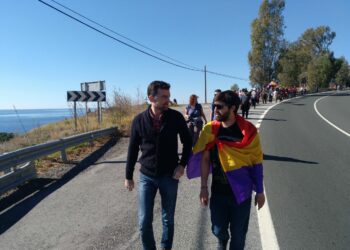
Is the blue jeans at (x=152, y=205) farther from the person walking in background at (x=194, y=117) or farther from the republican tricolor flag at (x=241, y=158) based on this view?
the person walking in background at (x=194, y=117)

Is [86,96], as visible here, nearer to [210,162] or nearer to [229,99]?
[210,162]

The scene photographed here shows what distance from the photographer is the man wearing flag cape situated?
3.55 meters

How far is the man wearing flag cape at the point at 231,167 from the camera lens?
3.55 metres

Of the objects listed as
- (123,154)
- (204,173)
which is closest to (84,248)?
(204,173)

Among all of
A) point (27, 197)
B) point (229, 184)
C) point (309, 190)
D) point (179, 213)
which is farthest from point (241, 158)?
point (27, 197)

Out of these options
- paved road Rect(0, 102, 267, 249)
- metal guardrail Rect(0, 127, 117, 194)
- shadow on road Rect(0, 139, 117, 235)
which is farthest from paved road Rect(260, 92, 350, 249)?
metal guardrail Rect(0, 127, 117, 194)

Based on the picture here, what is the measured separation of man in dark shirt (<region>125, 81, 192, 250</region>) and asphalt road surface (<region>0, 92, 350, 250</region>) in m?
0.59

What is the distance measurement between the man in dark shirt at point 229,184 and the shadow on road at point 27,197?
10.8 feet

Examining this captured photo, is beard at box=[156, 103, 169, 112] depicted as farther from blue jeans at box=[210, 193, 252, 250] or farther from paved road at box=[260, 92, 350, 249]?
paved road at box=[260, 92, 350, 249]

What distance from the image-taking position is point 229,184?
356cm

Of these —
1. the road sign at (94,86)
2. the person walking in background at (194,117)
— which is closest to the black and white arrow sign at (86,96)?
the road sign at (94,86)

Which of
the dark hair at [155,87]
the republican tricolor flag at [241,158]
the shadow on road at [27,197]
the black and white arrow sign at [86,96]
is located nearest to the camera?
the republican tricolor flag at [241,158]

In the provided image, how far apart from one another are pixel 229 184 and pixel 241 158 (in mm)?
A: 250

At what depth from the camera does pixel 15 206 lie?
21.6 feet
